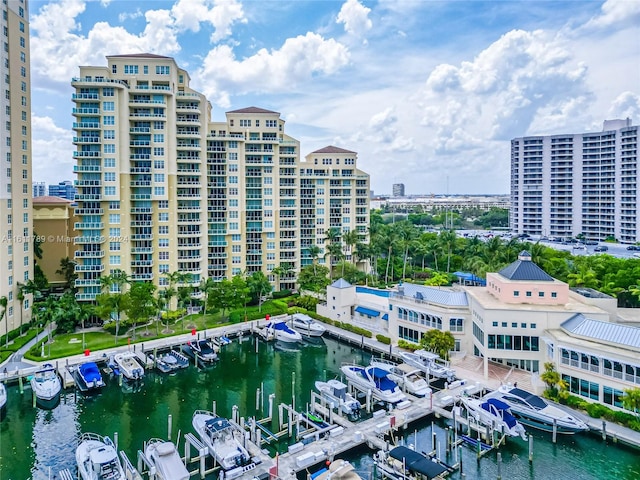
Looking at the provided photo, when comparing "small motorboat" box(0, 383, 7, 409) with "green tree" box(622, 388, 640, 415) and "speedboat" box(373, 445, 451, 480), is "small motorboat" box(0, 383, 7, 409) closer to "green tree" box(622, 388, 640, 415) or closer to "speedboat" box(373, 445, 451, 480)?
"speedboat" box(373, 445, 451, 480)

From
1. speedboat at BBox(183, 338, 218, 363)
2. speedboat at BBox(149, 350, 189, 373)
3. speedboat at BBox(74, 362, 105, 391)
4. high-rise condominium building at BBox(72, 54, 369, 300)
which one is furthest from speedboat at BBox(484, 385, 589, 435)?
high-rise condominium building at BBox(72, 54, 369, 300)

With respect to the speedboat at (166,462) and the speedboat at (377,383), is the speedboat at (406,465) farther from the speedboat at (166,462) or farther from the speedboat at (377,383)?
the speedboat at (166,462)

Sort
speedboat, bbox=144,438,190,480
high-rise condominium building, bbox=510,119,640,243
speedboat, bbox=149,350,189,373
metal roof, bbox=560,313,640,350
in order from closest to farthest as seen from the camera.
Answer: speedboat, bbox=144,438,190,480
metal roof, bbox=560,313,640,350
speedboat, bbox=149,350,189,373
high-rise condominium building, bbox=510,119,640,243

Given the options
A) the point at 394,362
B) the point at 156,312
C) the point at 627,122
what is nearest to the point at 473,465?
the point at 394,362

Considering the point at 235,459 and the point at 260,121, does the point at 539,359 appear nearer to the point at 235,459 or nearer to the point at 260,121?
the point at 235,459

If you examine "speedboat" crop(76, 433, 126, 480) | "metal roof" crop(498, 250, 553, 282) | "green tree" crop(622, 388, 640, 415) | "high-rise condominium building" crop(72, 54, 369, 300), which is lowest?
"speedboat" crop(76, 433, 126, 480)

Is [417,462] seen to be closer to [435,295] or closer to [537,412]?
Answer: [537,412]
